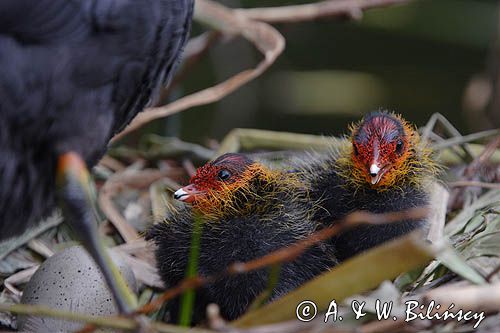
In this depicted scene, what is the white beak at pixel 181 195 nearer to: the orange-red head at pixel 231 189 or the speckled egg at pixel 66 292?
the orange-red head at pixel 231 189

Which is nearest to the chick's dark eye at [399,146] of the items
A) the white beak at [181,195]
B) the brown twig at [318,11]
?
the white beak at [181,195]

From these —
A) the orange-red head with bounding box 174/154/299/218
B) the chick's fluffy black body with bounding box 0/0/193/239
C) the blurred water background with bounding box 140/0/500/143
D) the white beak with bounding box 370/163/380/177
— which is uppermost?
the chick's fluffy black body with bounding box 0/0/193/239

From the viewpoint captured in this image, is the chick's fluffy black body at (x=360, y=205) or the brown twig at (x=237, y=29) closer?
the chick's fluffy black body at (x=360, y=205)

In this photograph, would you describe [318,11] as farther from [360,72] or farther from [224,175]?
[360,72]

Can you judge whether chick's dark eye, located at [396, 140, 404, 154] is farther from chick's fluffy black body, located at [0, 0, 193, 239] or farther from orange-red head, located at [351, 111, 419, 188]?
chick's fluffy black body, located at [0, 0, 193, 239]

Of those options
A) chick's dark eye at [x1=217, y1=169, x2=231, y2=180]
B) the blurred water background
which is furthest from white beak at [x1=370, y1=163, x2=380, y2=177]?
the blurred water background
